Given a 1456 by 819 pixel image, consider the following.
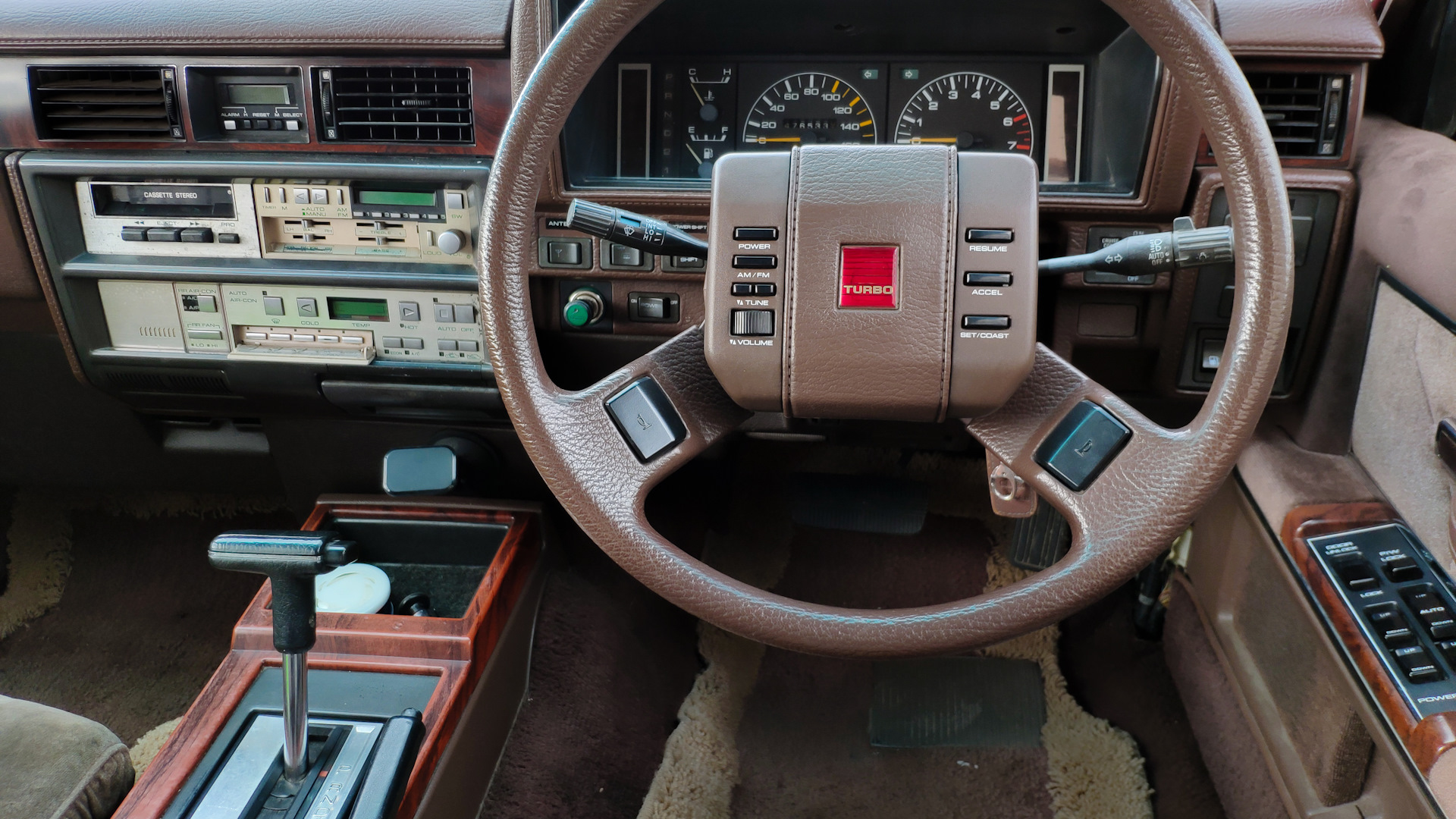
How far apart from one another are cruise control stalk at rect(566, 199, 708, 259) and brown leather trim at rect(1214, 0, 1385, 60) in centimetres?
75

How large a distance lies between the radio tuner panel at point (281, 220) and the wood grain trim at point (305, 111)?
0.05 meters

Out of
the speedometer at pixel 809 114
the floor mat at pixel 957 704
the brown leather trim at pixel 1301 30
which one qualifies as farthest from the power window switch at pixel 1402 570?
the speedometer at pixel 809 114

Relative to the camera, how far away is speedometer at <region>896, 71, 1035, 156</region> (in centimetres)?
135

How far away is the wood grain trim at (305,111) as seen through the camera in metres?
1.29

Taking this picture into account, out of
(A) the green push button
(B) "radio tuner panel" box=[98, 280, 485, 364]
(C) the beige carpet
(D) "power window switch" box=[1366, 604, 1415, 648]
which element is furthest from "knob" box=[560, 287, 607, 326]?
(D) "power window switch" box=[1366, 604, 1415, 648]

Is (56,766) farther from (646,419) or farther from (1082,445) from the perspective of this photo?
(1082,445)

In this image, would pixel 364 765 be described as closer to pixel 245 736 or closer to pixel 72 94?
pixel 245 736

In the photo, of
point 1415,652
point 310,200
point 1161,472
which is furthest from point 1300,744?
point 310,200

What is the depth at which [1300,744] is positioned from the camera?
1264 mm

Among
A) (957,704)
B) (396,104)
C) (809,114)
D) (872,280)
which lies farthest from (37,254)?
(957,704)

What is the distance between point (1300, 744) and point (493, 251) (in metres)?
1.18

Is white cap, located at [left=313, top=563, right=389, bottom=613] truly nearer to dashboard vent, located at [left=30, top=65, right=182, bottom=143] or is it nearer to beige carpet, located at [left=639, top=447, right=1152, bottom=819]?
beige carpet, located at [left=639, top=447, right=1152, bottom=819]

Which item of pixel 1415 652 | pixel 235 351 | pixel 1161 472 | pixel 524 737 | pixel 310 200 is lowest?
pixel 524 737

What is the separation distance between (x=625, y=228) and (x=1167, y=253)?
19.9 inches
